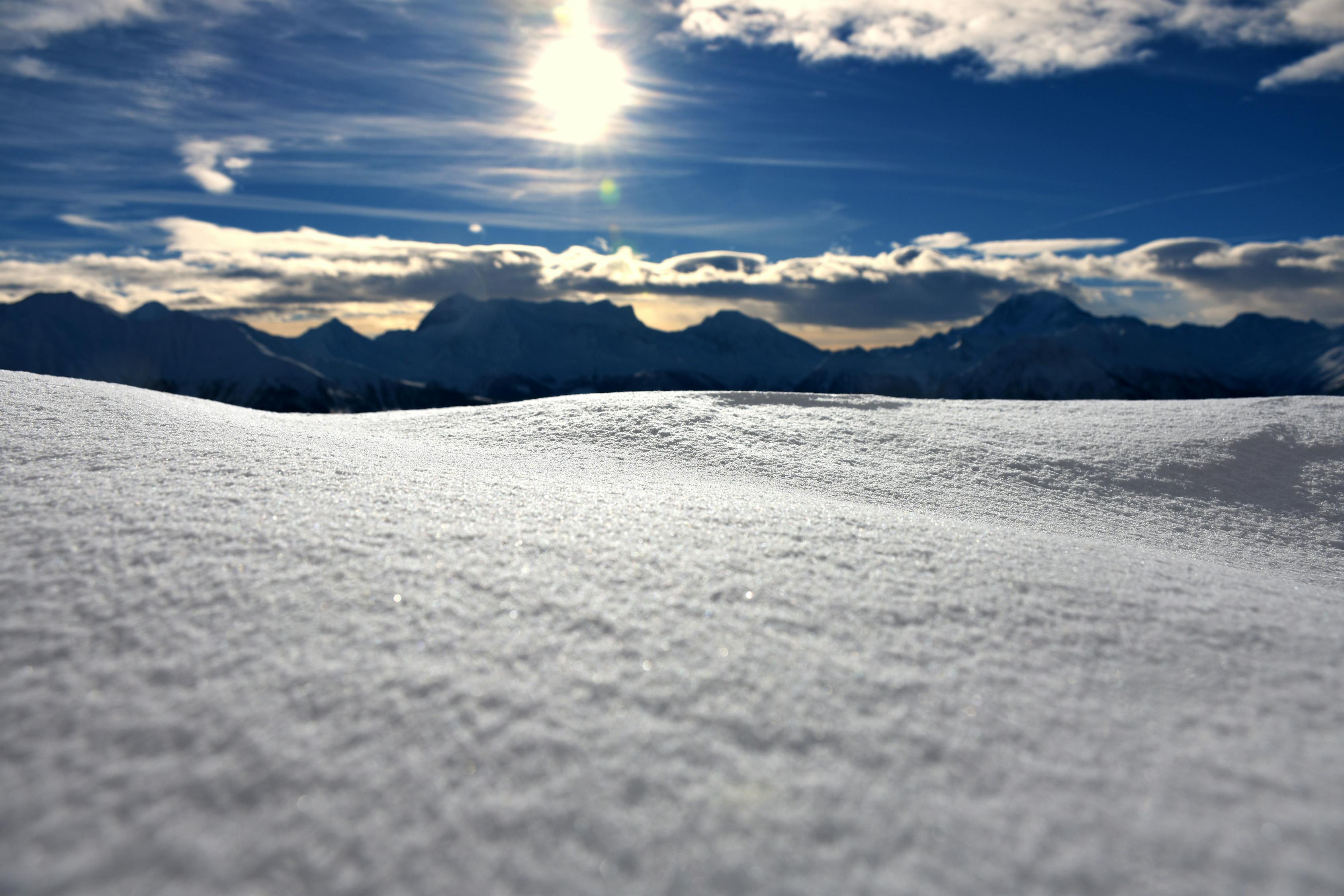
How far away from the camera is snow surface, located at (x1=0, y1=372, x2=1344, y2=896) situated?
2.46 m

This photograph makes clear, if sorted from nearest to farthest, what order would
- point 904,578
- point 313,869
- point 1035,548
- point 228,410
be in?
point 313,869 < point 904,578 < point 1035,548 < point 228,410

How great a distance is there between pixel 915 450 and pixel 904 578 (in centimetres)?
647

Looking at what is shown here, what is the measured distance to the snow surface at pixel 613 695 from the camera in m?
2.46

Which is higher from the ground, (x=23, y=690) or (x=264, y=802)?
(x=23, y=690)

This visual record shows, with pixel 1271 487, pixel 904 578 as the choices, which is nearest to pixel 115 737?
pixel 904 578

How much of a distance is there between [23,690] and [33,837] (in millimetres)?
982

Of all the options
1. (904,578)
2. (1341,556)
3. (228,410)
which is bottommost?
(1341,556)

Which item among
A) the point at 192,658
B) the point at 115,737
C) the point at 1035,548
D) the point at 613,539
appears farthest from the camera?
the point at 1035,548

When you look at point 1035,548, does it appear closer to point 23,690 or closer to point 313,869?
point 313,869

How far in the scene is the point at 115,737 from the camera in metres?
2.86

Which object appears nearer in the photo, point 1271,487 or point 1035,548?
point 1035,548

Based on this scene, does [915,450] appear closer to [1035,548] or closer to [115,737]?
[1035,548]

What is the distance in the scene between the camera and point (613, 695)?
3.27 m

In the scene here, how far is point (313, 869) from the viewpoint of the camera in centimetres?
236
